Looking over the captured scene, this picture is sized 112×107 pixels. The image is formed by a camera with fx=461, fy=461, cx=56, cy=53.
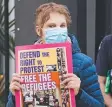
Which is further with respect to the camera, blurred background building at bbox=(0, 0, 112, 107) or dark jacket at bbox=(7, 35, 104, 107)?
blurred background building at bbox=(0, 0, 112, 107)

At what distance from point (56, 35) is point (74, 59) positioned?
16cm

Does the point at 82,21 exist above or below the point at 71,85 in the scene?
above

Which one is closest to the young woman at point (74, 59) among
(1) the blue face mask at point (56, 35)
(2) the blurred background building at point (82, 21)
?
(1) the blue face mask at point (56, 35)

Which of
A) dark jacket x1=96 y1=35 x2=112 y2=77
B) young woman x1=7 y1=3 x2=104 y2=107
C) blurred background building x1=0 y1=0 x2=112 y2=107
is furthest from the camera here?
blurred background building x1=0 y1=0 x2=112 y2=107

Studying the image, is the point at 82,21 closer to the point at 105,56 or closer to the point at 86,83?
the point at 105,56

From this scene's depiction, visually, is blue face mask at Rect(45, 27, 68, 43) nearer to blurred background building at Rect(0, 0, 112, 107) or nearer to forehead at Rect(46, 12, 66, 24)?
forehead at Rect(46, 12, 66, 24)

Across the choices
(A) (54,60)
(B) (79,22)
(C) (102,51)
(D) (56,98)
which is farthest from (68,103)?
(B) (79,22)

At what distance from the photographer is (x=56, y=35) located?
2527 mm

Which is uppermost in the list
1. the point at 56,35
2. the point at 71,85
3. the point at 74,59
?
the point at 56,35

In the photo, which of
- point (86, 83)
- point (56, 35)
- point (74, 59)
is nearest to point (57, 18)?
point (56, 35)

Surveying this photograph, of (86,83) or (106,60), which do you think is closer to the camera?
(86,83)

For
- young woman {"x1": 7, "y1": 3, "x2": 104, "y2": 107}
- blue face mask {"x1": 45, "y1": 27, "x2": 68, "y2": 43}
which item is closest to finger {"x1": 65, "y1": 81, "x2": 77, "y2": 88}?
young woman {"x1": 7, "y1": 3, "x2": 104, "y2": 107}

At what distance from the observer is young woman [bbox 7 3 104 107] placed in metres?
2.46

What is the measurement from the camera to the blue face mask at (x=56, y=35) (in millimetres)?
2523
